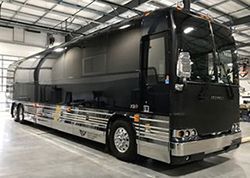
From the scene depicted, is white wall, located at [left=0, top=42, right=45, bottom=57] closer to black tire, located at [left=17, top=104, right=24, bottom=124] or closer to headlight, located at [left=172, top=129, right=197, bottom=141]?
black tire, located at [left=17, top=104, right=24, bottom=124]

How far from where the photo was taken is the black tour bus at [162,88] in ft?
11.8

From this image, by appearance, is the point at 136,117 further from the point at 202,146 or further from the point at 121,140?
the point at 202,146

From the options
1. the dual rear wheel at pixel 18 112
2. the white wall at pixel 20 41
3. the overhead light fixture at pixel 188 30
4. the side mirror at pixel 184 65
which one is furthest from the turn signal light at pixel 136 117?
the white wall at pixel 20 41

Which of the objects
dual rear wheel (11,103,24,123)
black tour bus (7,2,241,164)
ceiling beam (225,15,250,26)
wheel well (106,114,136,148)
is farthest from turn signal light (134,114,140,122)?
ceiling beam (225,15,250,26)

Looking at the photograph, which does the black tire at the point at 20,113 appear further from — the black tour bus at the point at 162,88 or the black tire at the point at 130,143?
the black tire at the point at 130,143

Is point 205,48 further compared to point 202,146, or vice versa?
point 205,48

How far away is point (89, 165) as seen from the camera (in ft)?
13.8

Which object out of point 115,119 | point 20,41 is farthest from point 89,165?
point 20,41

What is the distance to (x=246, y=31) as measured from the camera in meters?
13.7

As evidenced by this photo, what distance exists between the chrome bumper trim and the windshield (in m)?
0.95

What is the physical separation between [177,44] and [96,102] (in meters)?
2.33

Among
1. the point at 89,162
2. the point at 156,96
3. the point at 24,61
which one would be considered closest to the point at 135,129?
the point at 156,96

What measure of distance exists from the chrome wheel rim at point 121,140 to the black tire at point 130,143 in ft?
0.14

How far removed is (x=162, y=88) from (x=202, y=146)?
1067 mm
